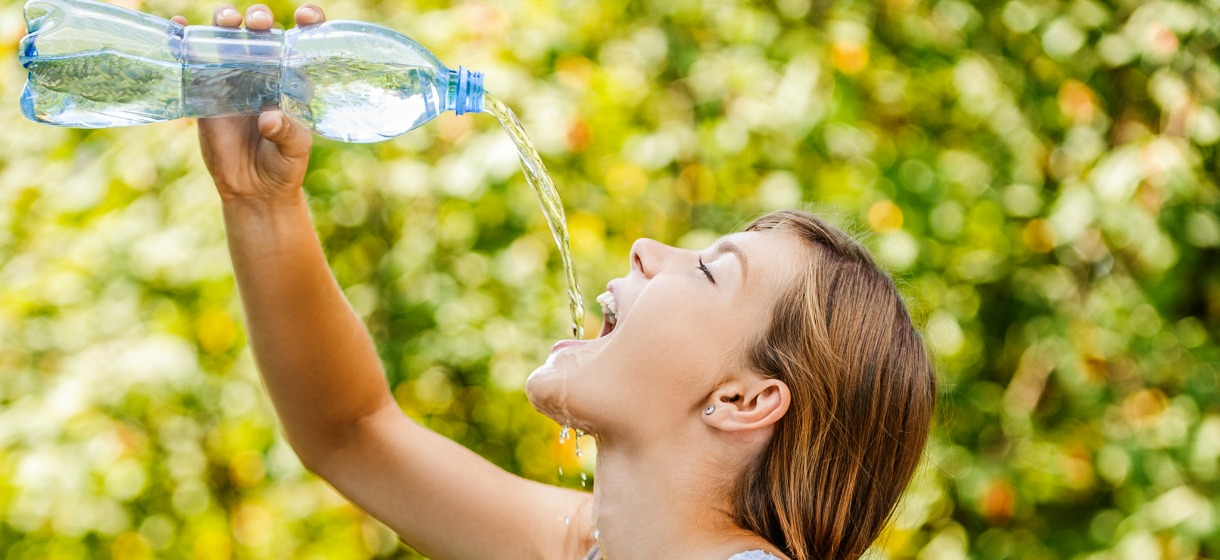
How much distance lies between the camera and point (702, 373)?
5.15 feet

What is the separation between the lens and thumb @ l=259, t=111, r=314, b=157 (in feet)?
5.08

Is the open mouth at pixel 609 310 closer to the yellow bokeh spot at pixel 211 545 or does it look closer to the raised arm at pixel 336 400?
the raised arm at pixel 336 400

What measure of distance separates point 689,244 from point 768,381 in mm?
1007

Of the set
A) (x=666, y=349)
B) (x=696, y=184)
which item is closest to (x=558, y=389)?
(x=666, y=349)

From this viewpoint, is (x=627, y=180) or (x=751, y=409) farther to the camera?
(x=627, y=180)

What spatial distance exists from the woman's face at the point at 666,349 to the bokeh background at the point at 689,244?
93cm

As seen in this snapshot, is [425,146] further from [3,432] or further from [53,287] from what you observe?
[3,432]

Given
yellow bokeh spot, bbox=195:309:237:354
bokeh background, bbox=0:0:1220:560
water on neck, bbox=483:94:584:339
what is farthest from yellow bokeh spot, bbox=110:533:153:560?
water on neck, bbox=483:94:584:339

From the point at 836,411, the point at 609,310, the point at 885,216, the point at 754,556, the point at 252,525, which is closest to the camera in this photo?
the point at 754,556

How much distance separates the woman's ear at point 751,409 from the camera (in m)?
1.57

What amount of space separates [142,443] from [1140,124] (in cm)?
228

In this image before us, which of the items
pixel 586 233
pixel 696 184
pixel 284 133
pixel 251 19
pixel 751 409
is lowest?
pixel 586 233

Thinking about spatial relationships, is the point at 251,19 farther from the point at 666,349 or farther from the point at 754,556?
the point at 754,556

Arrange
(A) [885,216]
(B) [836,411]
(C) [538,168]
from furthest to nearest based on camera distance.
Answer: (A) [885,216] < (C) [538,168] < (B) [836,411]
